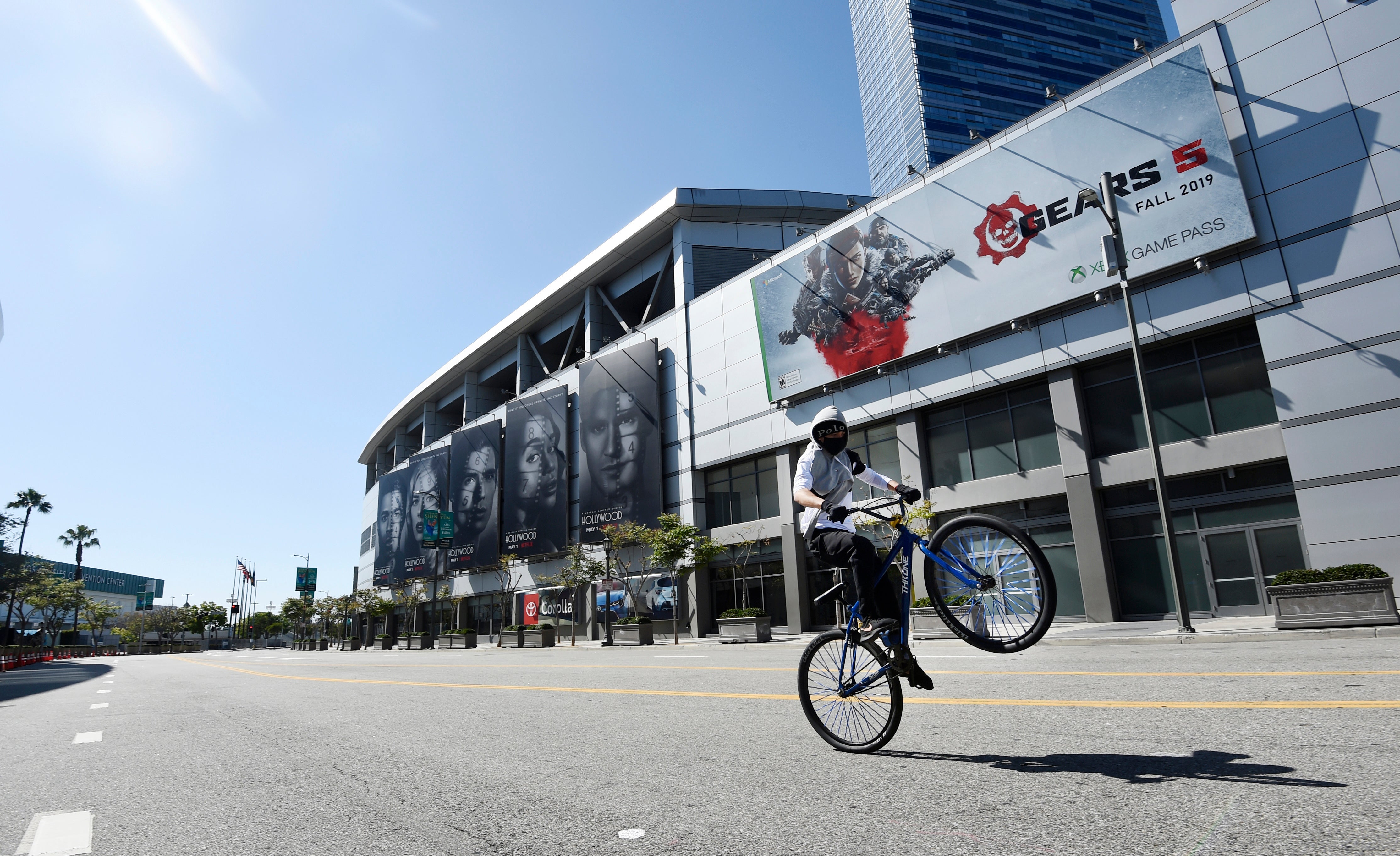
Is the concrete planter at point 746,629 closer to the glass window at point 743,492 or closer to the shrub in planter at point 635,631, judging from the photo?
the shrub in planter at point 635,631

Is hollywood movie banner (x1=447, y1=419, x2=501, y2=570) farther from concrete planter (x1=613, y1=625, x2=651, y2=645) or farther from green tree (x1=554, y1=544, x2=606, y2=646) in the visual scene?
concrete planter (x1=613, y1=625, x2=651, y2=645)

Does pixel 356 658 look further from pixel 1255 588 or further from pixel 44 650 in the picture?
pixel 44 650

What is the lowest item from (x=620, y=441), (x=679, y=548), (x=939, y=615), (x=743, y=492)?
(x=939, y=615)

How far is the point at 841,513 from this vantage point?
5.29m

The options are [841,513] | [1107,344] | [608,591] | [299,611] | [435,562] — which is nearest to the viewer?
[841,513]

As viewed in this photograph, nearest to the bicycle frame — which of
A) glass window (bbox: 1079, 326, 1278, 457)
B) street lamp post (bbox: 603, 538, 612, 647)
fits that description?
glass window (bbox: 1079, 326, 1278, 457)

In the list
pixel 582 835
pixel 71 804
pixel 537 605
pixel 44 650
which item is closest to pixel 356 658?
pixel 537 605

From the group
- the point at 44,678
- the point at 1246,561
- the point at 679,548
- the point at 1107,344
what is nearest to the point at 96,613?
the point at 44,678

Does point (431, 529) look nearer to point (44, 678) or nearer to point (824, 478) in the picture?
point (44, 678)

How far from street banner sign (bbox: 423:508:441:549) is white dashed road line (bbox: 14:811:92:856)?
178 feet

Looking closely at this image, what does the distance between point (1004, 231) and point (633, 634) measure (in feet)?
74.0

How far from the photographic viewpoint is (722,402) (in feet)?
122

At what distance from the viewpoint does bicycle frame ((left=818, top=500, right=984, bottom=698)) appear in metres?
4.84

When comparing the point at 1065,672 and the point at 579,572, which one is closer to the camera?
the point at 1065,672
